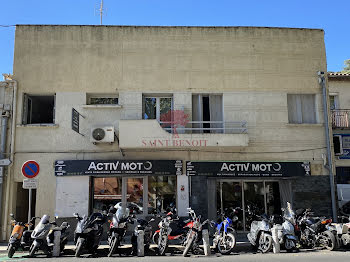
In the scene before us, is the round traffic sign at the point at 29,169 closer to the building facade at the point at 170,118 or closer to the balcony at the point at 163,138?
the building facade at the point at 170,118

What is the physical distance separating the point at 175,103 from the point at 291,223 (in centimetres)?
637

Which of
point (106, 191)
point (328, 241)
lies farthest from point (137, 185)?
point (328, 241)

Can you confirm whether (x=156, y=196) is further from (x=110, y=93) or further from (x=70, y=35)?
(x=70, y=35)

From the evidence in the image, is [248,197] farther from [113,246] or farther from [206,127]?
[113,246]

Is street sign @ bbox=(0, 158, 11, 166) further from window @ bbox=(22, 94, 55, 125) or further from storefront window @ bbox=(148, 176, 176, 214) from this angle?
storefront window @ bbox=(148, 176, 176, 214)

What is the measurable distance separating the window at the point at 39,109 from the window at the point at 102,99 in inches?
61.9

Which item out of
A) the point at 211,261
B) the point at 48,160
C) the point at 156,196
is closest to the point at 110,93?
the point at 48,160

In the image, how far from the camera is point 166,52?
48.4 ft

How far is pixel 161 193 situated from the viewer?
14086 mm

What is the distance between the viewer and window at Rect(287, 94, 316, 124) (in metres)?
14.9

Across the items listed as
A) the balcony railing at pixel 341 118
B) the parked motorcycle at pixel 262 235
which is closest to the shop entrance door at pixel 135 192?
the parked motorcycle at pixel 262 235

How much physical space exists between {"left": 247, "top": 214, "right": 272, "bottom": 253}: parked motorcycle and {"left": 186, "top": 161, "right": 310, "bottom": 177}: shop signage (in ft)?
10.0

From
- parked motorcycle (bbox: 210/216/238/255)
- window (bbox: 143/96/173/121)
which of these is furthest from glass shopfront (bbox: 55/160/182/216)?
parked motorcycle (bbox: 210/216/238/255)

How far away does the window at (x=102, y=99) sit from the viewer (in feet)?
47.7
